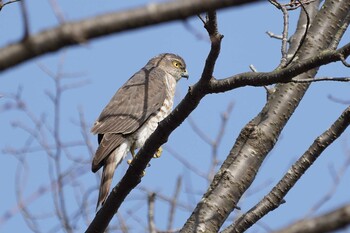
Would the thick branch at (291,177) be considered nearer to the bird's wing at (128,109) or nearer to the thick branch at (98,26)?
the bird's wing at (128,109)

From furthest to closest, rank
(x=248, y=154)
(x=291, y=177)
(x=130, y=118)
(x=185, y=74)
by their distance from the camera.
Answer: (x=185, y=74)
(x=130, y=118)
(x=248, y=154)
(x=291, y=177)

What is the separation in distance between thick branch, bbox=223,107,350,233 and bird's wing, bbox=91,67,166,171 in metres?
2.19

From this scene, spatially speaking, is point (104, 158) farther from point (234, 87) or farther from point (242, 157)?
point (234, 87)

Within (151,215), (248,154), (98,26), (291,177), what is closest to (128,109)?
(151,215)

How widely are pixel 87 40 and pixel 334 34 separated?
4036 mm

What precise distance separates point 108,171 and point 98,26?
15.1 feet

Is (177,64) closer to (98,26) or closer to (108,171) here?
(108,171)

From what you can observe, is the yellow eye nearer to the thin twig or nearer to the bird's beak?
the bird's beak

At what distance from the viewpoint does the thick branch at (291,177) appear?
4242 millimetres

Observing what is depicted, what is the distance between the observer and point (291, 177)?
4.47 meters

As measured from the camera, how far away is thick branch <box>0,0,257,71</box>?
1.91 meters

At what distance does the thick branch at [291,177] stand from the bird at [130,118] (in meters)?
1.86

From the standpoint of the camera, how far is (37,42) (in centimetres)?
193

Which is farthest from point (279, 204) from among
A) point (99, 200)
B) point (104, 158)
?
point (104, 158)
